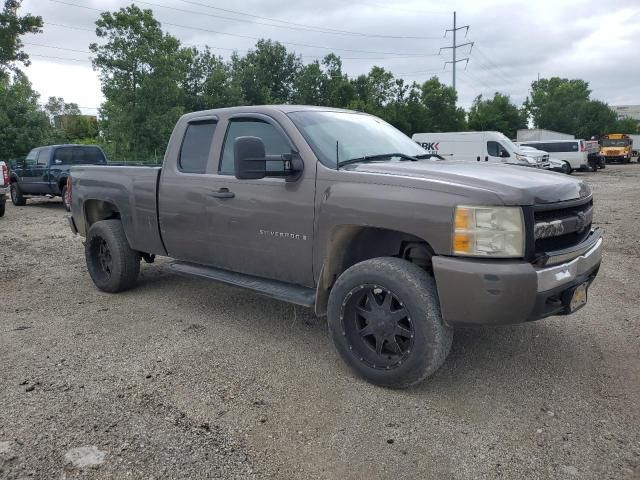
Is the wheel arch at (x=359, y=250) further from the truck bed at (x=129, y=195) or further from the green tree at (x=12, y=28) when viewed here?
the green tree at (x=12, y=28)

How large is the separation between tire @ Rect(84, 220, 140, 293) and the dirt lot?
0.46 m

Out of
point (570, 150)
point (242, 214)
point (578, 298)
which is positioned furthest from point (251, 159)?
point (570, 150)

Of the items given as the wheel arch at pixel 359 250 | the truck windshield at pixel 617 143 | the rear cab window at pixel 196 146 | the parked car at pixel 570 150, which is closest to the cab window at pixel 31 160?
the rear cab window at pixel 196 146

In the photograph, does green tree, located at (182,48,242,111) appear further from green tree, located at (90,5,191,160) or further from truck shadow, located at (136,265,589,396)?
truck shadow, located at (136,265,589,396)

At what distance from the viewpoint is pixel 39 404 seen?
126 inches

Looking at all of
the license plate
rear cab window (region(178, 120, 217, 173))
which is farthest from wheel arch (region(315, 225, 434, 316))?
rear cab window (region(178, 120, 217, 173))

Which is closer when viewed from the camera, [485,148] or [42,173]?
[42,173]

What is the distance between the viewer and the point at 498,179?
315cm

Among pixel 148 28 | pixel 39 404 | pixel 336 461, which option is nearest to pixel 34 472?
pixel 39 404

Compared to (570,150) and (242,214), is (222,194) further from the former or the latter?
(570,150)

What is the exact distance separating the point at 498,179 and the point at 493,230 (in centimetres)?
39

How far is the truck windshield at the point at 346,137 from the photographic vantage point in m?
3.86

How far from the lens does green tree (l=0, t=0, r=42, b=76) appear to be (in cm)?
2494

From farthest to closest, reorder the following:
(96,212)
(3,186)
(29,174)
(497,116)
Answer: (497,116) → (29,174) → (3,186) → (96,212)
